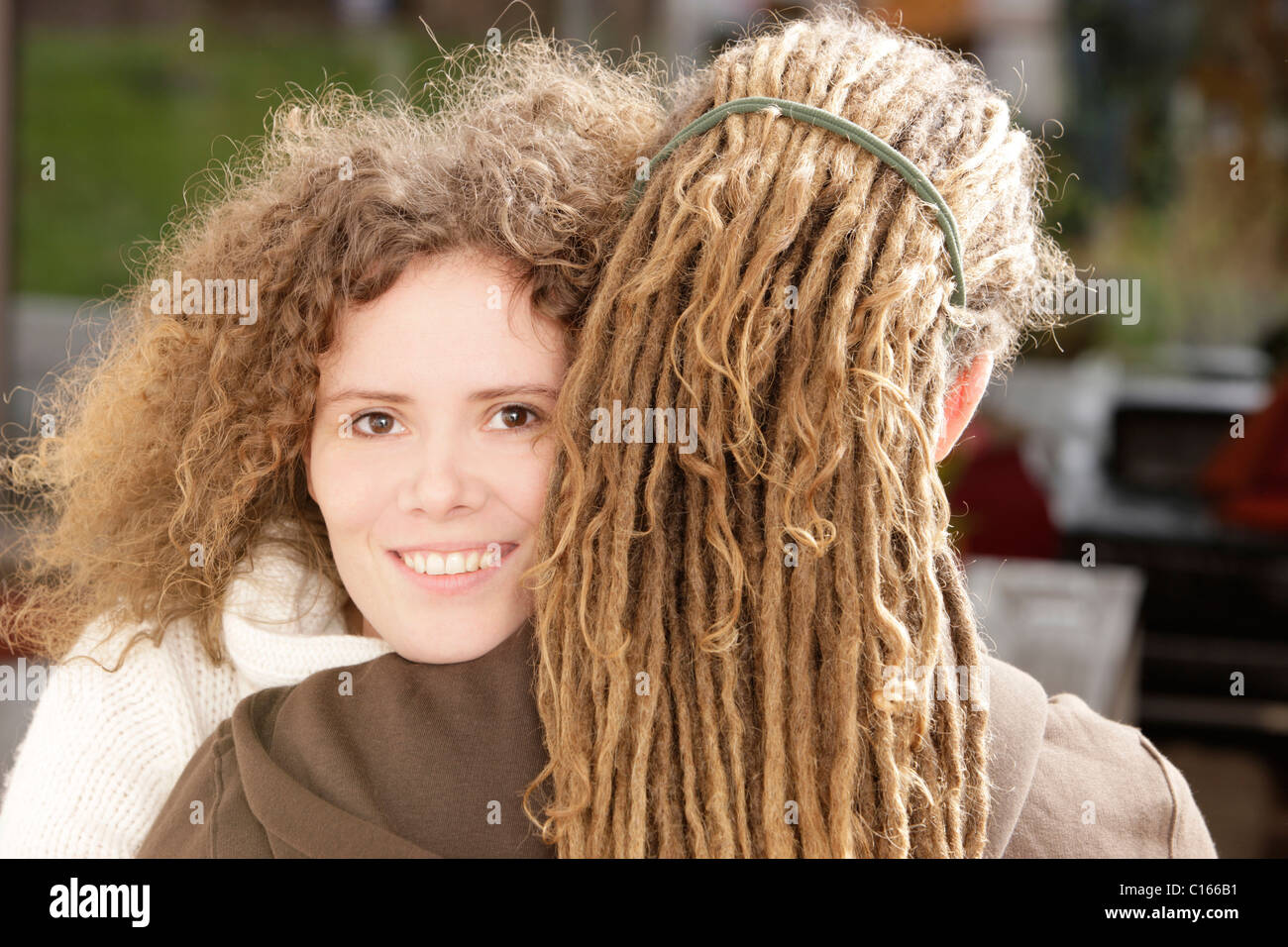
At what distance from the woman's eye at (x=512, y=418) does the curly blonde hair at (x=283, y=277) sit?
0.07 meters

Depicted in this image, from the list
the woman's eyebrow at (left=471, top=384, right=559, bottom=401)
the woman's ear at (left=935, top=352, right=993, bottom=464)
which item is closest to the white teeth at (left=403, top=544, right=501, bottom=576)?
the woman's eyebrow at (left=471, top=384, right=559, bottom=401)

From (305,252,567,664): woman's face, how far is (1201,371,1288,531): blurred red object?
12.5ft

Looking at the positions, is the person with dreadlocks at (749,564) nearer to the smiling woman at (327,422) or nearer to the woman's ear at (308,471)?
the smiling woman at (327,422)

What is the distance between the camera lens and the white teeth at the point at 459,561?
0.87 meters

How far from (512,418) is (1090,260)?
5.31 metres

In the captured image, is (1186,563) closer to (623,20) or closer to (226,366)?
(623,20)

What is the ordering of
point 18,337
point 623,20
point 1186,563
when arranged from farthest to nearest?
point 623,20
point 1186,563
point 18,337

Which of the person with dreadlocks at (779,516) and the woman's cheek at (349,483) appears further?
the woman's cheek at (349,483)

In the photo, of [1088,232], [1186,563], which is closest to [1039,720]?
[1186,563]

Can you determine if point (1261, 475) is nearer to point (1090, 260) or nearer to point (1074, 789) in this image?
point (1090, 260)

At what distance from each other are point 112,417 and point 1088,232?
17.3ft

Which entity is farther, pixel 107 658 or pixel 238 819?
pixel 107 658

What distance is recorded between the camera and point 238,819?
806mm

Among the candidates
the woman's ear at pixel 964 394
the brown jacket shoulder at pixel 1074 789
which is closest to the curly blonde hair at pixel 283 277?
the woman's ear at pixel 964 394
